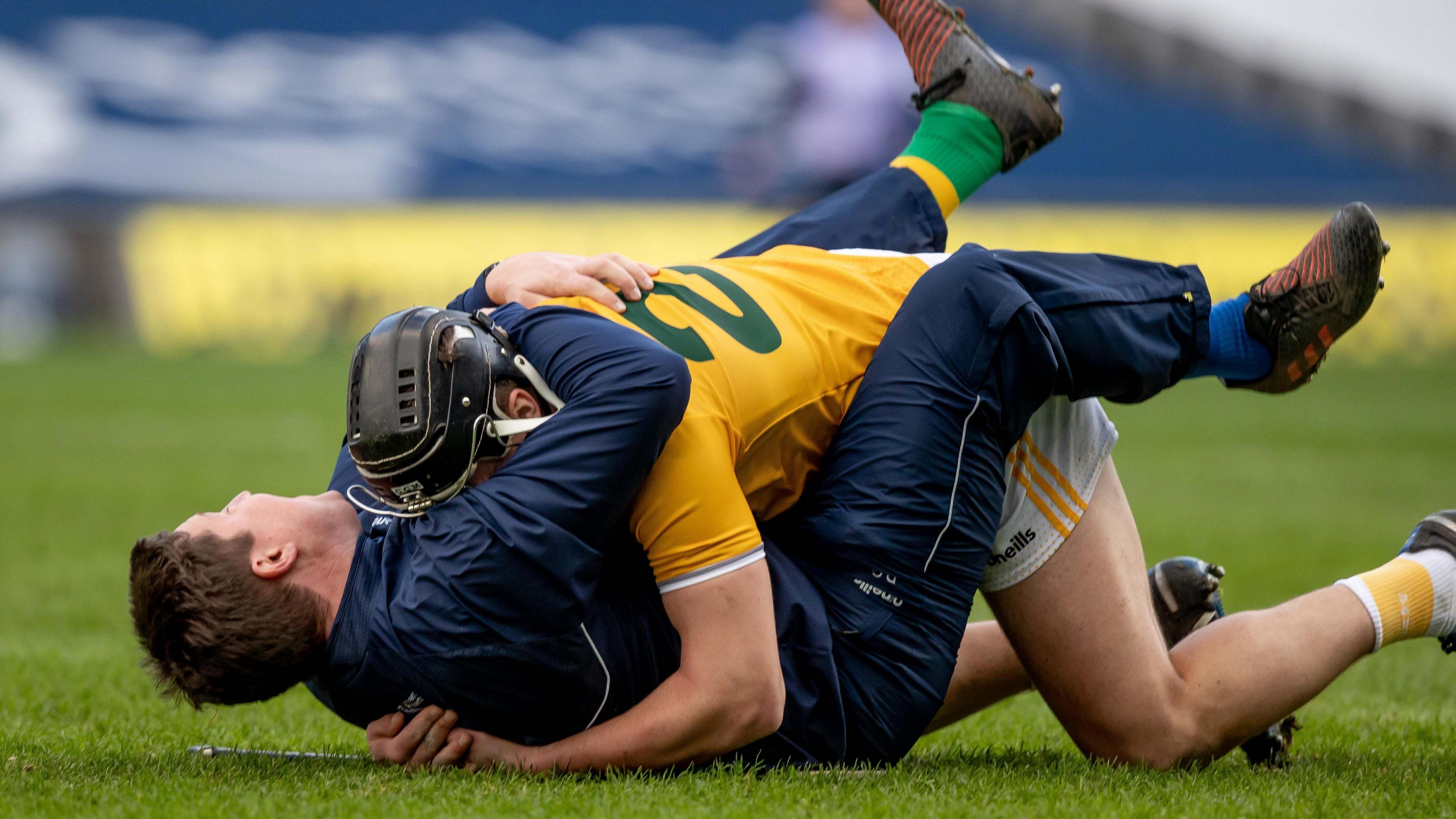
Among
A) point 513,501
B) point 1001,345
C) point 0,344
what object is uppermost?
point 1001,345

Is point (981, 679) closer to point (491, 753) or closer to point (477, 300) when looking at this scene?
point (491, 753)

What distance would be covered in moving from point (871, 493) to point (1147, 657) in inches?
30.3

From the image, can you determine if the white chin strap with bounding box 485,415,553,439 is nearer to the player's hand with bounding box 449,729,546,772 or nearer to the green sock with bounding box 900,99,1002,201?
the player's hand with bounding box 449,729,546,772

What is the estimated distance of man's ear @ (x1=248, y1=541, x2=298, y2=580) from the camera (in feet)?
10.5

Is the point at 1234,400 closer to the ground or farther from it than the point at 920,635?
closer to the ground

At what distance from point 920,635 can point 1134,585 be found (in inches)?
23.1

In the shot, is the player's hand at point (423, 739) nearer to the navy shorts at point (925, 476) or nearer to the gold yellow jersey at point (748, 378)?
the gold yellow jersey at point (748, 378)

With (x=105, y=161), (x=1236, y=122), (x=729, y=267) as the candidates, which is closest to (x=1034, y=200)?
(x=1236, y=122)

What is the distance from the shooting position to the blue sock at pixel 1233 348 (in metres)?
3.85

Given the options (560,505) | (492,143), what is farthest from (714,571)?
(492,143)

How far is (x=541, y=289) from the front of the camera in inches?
140

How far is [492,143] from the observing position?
25672mm

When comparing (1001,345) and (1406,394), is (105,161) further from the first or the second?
(1001,345)

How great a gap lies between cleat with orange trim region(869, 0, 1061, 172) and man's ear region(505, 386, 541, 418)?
1.84 metres
